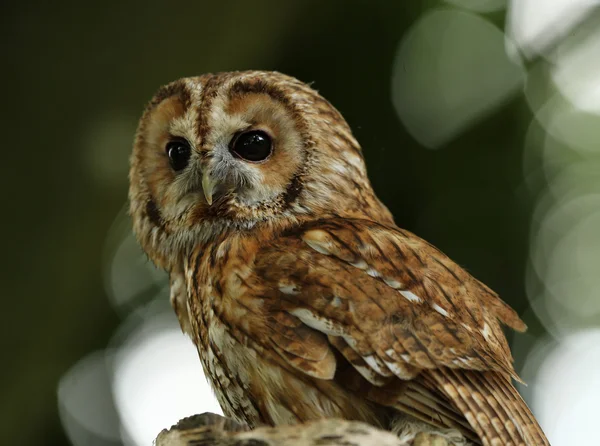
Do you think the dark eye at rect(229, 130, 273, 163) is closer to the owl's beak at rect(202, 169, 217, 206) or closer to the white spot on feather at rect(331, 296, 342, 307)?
the owl's beak at rect(202, 169, 217, 206)

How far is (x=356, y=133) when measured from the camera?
8.94ft

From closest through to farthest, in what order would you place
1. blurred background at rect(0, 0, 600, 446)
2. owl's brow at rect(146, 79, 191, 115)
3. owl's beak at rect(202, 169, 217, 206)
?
owl's beak at rect(202, 169, 217, 206) < owl's brow at rect(146, 79, 191, 115) < blurred background at rect(0, 0, 600, 446)

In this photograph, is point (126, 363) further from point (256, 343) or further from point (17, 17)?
point (256, 343)

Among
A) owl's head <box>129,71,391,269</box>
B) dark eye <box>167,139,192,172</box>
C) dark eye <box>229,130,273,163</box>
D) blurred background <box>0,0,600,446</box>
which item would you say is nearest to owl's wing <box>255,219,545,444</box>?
owl's head <box>129,71,391,269</box>

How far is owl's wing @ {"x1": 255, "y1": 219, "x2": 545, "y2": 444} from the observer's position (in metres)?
1.43

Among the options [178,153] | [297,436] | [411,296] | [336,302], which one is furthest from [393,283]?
[178,153]

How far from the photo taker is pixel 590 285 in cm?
387

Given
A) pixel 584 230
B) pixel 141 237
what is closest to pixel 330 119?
pixel 141 237

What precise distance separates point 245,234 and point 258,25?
1153 mm

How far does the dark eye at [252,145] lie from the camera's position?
1.87m

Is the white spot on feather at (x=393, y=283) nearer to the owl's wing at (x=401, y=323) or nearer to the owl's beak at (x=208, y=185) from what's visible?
the owl's wing at (x=401, y=323)

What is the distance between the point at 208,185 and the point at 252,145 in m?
0.19

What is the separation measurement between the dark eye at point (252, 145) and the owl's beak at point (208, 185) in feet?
0.36

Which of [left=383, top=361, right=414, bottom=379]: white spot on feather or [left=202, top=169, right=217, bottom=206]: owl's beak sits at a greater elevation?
[left=202, top=169, right=217, bottom=206]: owl's beak
